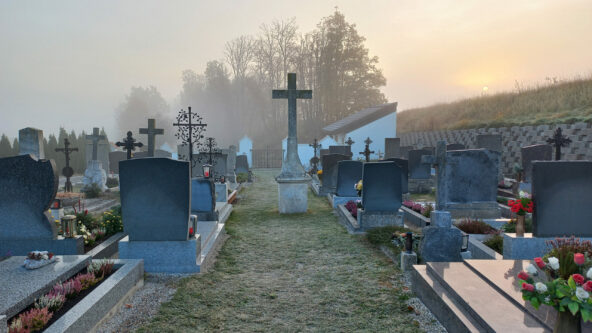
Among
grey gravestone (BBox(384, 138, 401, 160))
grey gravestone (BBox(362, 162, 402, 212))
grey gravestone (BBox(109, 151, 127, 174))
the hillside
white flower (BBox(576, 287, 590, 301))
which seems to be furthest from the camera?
grey gravestone (BBox(109, 151, 127, 174))

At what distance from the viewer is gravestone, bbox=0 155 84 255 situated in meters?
5.96

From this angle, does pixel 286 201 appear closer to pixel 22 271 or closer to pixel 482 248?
pixel 482 248

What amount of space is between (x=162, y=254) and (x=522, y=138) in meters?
19.5

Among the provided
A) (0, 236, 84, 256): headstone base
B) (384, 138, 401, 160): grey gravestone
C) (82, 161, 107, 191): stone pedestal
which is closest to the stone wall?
(384, 138, 401, 160): grey gravestone

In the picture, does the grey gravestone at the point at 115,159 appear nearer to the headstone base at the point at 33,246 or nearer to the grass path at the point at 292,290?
the grass path at the point at 292,290

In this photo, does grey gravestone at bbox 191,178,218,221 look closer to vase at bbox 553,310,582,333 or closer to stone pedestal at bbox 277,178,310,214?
stone pedestal at bbox 277,178,310,214

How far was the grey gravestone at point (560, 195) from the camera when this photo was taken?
566 cm

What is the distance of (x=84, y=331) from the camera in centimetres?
382

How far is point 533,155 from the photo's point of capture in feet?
45.6

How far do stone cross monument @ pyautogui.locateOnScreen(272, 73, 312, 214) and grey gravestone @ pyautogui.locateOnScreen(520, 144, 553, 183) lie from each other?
361 inches

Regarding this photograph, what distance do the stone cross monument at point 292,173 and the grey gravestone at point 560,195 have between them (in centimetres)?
669

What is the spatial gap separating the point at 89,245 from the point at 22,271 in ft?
7.05

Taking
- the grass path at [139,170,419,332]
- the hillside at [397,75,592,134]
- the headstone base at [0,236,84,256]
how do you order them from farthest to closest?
the hillside at [397,75,592,134] → the headstone base at [0,236,84,256] → the grass path at [139,170,419,332]

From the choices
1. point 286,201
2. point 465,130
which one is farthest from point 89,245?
point 465,130
